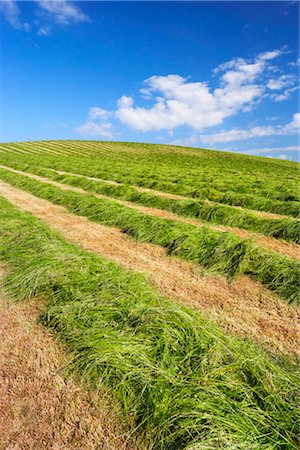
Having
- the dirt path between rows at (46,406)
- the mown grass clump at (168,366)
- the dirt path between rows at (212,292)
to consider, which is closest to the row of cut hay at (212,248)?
the dirt path between rows at (212,292)

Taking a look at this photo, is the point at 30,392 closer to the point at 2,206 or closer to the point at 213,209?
the point at 213,209

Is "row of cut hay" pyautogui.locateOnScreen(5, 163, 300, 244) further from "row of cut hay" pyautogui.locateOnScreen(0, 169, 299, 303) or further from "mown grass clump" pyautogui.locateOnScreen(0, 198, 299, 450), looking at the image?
"mown grass clump" pyautogui.locateOnScreen(0, 198, 299, 450)

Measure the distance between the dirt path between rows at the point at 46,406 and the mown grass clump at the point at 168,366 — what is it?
0.44ft

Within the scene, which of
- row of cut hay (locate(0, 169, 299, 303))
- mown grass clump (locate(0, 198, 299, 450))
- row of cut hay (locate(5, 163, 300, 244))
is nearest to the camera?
mown grass clump (locate(0, 198, 299, 450))

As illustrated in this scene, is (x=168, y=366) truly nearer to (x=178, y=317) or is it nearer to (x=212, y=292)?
(x=178, y=317)

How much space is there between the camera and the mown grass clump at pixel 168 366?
1.86 m

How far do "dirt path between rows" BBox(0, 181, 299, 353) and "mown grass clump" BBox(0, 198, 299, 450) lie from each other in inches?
13.9

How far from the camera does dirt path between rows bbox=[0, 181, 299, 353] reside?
122 inches

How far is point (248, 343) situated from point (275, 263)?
6.66 feet

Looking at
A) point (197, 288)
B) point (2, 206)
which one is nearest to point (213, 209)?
point (197, 288)

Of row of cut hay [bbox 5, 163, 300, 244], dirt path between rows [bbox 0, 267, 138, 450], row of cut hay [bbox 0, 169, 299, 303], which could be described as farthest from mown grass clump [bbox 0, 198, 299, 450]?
row of cut hay [bbox 5, 163, 300, 244]

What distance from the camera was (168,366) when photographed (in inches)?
93.4

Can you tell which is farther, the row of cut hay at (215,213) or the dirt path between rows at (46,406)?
the row of cut hay at (215,213)

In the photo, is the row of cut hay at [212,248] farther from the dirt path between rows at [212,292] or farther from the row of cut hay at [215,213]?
the row of cut hay at [215,213]
